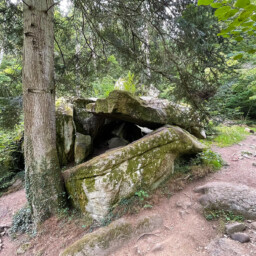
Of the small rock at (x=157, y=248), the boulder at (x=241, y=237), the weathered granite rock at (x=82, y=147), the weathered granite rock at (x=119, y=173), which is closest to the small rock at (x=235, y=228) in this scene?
the boulder at (x=241, y=237)

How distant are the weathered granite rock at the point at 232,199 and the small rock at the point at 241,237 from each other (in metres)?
0.46

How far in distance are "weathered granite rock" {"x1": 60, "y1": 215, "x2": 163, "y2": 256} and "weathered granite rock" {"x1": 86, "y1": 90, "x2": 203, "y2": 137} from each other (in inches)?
104

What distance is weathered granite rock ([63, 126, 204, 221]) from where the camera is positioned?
319 cm

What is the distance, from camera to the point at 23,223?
393 centimetres

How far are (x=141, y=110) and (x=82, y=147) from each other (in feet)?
8.11

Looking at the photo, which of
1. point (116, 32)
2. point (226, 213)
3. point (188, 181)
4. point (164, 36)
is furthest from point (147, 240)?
point (116, 32)

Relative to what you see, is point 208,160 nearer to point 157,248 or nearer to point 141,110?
point 141,110

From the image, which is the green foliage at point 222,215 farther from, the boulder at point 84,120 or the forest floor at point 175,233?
the boulder at point 84,120

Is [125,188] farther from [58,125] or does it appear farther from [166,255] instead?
[58,125]

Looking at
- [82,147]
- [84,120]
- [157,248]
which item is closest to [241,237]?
[157,248]

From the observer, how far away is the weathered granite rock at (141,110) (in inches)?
167

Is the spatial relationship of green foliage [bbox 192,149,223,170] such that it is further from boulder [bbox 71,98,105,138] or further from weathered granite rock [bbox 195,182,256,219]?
boulder [bbox 71,98,105,138]

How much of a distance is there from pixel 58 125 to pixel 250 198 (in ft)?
18.0

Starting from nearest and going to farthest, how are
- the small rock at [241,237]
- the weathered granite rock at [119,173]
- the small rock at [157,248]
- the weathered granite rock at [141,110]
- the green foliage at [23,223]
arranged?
1. the small rock at [241,237]
2. the small rock at [157,248]
3. the weathered granite rock at [119,173]
4. the green foliage at [23,223]
5. the weathered granite rock at [141,110]
